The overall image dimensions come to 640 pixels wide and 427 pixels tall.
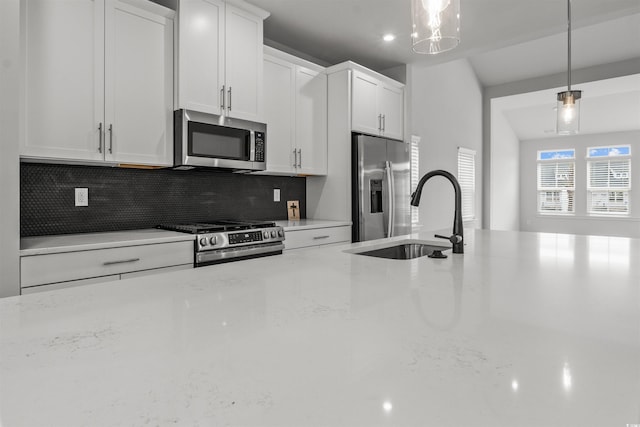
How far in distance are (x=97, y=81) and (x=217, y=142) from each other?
2.74ft

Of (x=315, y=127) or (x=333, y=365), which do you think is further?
(x=315, y=127)

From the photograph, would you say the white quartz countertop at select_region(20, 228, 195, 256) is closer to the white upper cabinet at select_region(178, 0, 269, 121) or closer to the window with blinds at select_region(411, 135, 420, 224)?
the white upper cabinet at select_region(178, 0, 269, 121)

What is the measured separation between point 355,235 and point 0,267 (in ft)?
8.96

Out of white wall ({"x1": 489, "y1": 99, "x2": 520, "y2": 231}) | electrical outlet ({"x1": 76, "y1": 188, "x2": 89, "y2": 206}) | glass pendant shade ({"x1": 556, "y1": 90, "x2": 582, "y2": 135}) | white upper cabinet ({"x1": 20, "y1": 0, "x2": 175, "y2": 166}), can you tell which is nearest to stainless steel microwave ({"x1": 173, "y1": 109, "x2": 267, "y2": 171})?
white upper cabinet ({"x1": 20, "y1": 0, "x2": 175, "y2": 166})

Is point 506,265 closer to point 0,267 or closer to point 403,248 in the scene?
point 403,248

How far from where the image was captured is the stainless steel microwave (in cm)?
266

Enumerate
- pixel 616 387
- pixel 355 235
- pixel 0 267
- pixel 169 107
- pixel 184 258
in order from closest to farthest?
pixel 616 387
pixel 0 267
pixel 184 258
pixel 169 107
pixel 355 235

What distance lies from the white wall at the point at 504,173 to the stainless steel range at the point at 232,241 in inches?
219

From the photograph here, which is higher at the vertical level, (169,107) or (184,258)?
(169,107)

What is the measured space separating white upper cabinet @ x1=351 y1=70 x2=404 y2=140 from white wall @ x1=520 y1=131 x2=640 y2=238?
632 centimetres

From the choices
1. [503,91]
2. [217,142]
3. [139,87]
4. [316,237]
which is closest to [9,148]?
[139,87]

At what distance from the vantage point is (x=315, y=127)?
12.6ft

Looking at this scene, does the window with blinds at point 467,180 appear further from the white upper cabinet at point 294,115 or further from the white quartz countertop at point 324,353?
the white quartz countertop at point 324,353

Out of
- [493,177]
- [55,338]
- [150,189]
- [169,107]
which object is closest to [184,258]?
[150,189]
